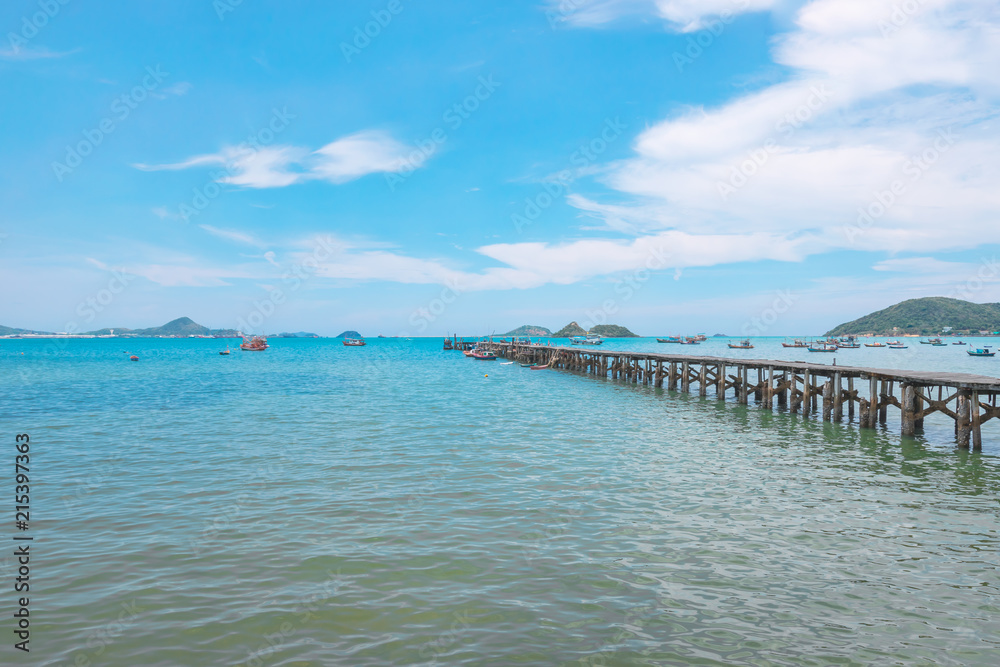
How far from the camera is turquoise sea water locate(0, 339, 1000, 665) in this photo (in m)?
7.17

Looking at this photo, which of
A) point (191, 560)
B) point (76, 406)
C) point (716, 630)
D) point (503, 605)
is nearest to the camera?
point (716, 630)

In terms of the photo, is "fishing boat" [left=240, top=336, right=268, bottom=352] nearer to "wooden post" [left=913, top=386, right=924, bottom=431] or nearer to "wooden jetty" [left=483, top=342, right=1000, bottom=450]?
"wooden jetty" [left=483, top=342, right=1000, bottom=450]

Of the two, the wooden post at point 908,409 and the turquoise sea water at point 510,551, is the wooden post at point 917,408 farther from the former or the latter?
the turquoise sea water at point 510,551

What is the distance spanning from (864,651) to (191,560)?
1029 centimetres

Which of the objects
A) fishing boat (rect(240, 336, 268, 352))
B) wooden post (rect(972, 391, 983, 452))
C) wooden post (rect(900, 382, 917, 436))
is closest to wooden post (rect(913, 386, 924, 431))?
wooden post (rect(900, 382, 917, 436))

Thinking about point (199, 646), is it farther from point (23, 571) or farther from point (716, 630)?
point (716, 630)

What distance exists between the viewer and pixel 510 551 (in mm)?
9977

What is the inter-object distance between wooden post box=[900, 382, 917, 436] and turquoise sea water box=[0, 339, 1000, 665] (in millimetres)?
1320

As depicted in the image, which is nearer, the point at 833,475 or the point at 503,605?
the point at 503,605

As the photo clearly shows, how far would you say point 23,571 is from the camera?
924 centimetres

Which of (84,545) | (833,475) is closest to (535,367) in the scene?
(833,475)

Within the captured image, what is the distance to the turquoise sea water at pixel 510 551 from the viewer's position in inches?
282

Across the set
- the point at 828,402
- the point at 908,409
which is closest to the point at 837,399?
the point at 828,402

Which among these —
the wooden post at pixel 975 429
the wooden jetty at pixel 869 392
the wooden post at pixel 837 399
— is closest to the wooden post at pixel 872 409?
the wooden jetty at pixel 869 392
